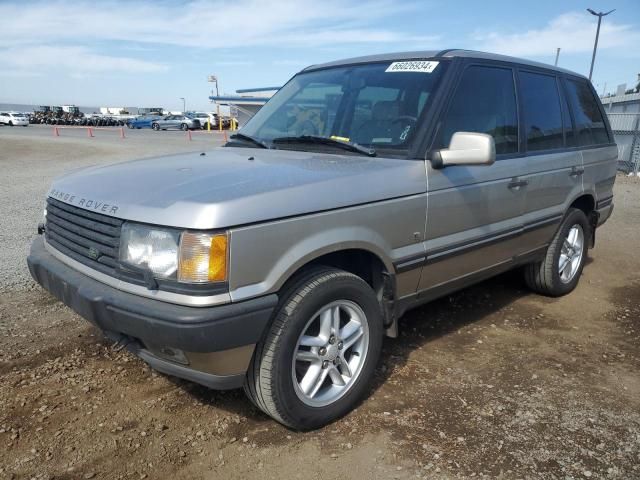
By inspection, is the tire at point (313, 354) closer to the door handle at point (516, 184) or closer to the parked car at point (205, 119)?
the door handle at point (516, 184)

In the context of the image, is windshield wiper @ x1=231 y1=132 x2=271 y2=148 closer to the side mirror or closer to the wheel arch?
the side mirror

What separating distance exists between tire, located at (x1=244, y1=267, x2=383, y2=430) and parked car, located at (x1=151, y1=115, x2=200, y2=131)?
45.6 meters

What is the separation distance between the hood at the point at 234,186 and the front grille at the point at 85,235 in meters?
0.06

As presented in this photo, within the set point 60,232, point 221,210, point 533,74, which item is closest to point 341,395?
point 221,210

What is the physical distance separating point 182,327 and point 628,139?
52.3 ft

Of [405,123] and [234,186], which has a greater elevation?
[405,123]

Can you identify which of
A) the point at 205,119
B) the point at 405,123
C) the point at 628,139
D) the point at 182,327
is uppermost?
the point at 205,119

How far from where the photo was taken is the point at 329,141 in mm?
3236

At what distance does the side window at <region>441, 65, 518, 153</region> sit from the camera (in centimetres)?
328

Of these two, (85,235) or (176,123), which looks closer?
(85,235)

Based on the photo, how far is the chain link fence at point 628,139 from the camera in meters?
14.2

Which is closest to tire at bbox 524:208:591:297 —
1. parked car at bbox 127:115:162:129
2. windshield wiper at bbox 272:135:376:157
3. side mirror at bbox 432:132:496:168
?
side mirror at bbox 432:132:496:168

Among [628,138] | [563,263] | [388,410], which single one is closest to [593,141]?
[563,263]

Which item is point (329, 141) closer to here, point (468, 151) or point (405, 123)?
point (405, 123)
